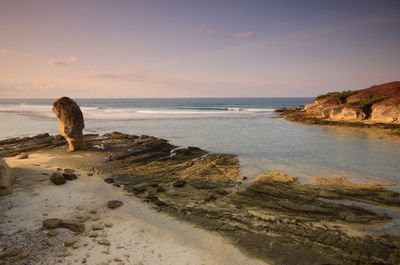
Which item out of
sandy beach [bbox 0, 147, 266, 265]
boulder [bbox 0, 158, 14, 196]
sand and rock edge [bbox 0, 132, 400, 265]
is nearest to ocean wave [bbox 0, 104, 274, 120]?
sand and rock edge [bbox 0, 132, 400, 265]

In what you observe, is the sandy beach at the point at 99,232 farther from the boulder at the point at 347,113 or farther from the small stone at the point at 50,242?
the boulder at the point at 347,113

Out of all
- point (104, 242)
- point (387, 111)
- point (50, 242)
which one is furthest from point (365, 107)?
point (50, 242)

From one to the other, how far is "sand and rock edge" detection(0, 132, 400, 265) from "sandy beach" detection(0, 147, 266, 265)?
0.70 metres

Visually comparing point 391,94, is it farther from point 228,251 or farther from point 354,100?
point 228,251

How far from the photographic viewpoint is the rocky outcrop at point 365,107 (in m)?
39.7

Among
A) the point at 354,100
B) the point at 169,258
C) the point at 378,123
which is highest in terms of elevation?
the point at 354,100

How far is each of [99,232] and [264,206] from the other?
22.7ft

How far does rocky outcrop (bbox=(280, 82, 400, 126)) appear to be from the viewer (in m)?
39.7

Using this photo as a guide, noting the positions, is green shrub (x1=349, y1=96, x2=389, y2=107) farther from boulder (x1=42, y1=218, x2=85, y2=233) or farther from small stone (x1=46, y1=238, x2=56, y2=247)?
small stone (x1=46, y1=238, x2=56, y2=247)

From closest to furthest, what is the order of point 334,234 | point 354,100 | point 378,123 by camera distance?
point 334,234 < point 378,123 < point 354,100

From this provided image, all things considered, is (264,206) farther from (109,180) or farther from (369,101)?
(369,101)

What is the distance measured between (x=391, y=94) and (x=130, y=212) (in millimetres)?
48829

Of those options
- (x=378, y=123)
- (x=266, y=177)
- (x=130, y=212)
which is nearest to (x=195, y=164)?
(x=266, y=177)

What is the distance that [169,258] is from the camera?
8.65 meters
